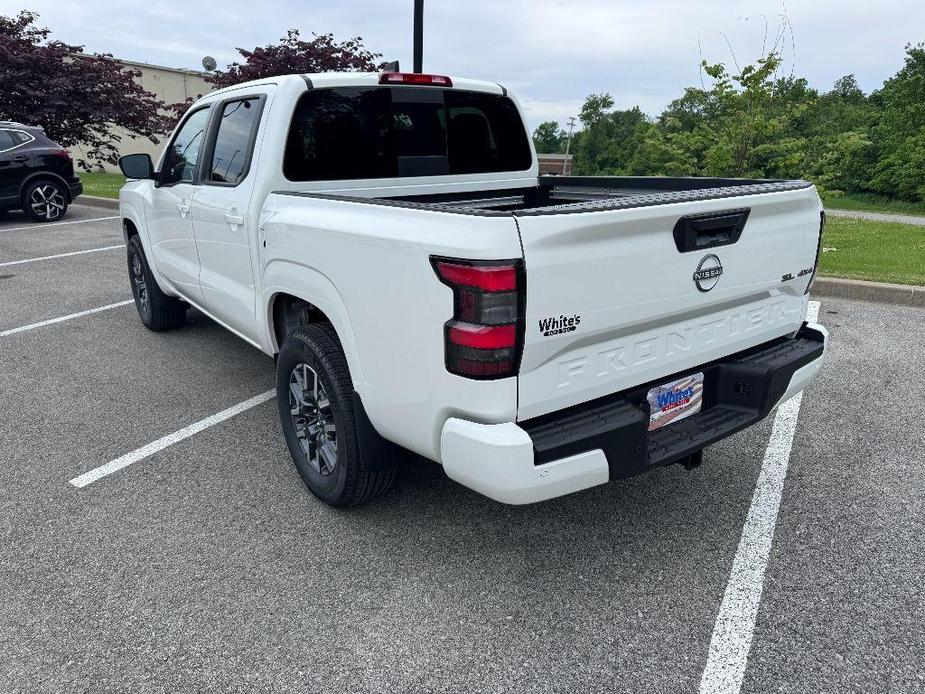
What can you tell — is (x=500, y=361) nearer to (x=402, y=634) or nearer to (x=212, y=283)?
(x=402, y=634)

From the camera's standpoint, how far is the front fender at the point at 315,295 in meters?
2.63

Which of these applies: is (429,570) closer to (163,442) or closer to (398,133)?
(163,442)

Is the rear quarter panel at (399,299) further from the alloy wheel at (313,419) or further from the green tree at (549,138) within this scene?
the green tree at (549,138)

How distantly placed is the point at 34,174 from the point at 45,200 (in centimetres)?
53

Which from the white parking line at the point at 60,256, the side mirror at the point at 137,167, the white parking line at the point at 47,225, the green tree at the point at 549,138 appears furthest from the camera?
the green tree at the point at 549,138

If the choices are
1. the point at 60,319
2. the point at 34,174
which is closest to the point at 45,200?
the point at 34,174

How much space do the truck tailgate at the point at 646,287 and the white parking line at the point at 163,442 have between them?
2430 millimetres

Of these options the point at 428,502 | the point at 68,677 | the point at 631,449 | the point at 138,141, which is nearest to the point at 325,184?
the point at 428,502

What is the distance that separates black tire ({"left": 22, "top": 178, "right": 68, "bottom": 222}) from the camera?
1205cm

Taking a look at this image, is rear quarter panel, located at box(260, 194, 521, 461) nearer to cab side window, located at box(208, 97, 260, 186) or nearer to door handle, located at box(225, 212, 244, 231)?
door handle, located at box(225, 212, 244, 231)

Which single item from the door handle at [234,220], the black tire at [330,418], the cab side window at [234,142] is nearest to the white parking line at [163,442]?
A: the black tire at [330,418]

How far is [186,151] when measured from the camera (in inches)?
179

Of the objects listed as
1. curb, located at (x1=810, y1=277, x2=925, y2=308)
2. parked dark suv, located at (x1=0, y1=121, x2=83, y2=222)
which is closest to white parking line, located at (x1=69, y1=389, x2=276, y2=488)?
curb, located at (x1=810, y1=277, x2=925, y2=308)

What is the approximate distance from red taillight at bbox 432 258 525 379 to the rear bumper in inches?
8.2
